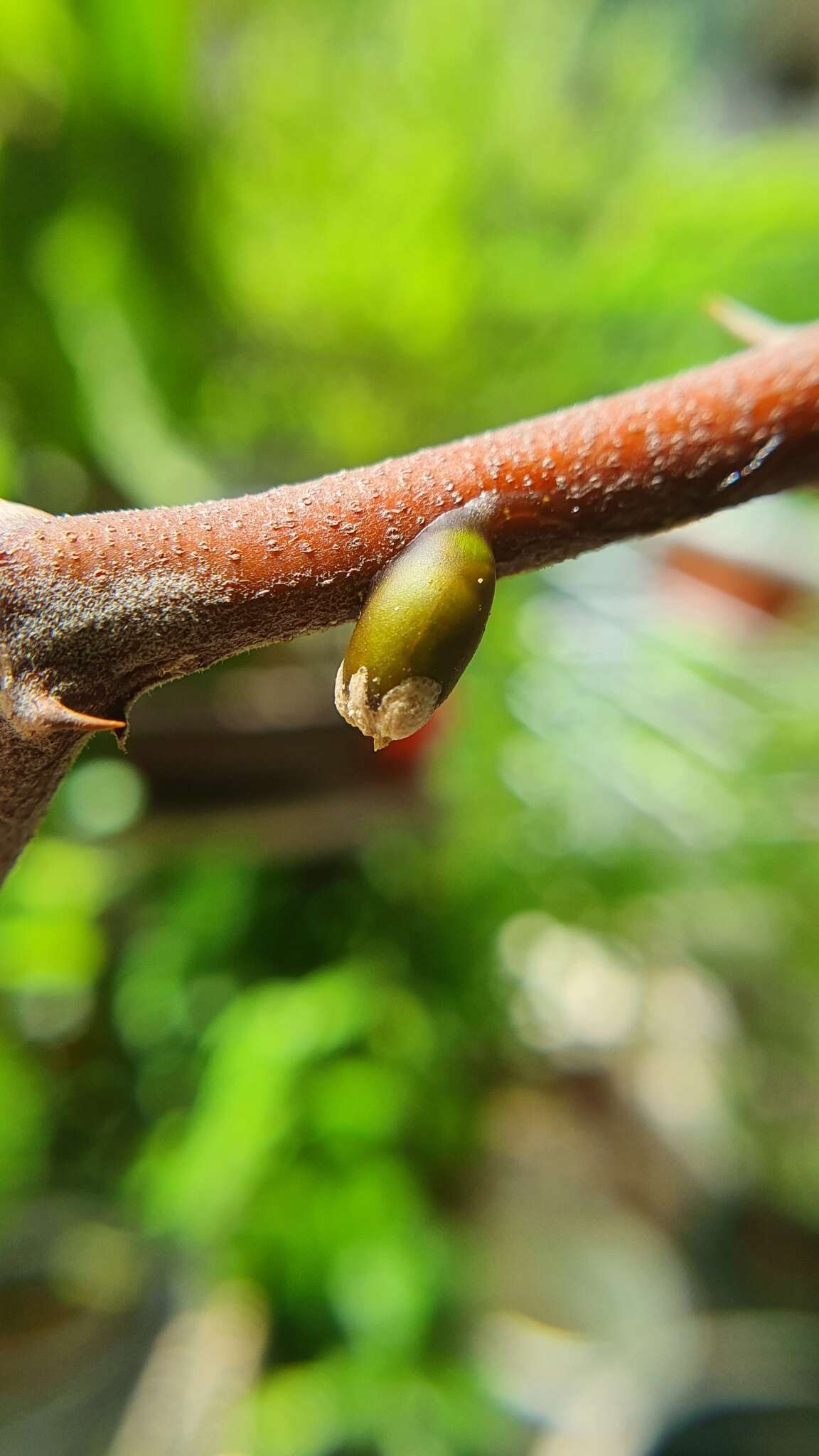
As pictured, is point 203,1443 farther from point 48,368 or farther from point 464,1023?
point 48,368

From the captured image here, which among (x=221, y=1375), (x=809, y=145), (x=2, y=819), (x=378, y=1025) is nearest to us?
(x=2, y=819)

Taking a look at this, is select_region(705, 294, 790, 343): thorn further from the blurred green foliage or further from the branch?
the blurred green foliage

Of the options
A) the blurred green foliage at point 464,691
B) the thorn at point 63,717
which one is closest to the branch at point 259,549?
the thorn at point 63,717

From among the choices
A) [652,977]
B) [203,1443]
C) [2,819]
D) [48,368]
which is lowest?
[203,1443]

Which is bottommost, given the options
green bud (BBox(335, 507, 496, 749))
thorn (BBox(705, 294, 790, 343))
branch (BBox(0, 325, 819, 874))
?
green bud (BBox(335, 507, 496, 749))

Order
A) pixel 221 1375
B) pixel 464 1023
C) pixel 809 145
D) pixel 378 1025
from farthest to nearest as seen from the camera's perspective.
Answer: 1. pixel 464 1023
2. pixel 378 1025
3. pixel 221 1375
4. pixel 809 145

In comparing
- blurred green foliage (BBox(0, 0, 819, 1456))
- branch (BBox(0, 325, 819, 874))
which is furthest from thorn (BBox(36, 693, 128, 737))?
blurred green foliage (BBox(0, 0, 819, 1456))

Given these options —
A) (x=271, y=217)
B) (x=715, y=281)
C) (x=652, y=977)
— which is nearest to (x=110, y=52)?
(x=271, y=217)

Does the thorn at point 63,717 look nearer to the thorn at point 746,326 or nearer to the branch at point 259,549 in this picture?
the branch at point 259,549
